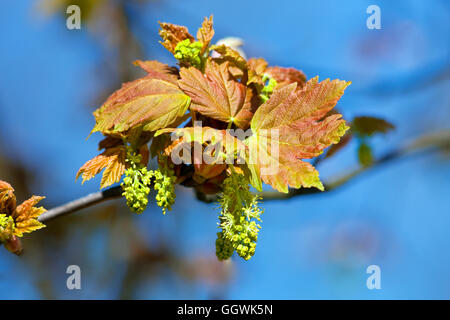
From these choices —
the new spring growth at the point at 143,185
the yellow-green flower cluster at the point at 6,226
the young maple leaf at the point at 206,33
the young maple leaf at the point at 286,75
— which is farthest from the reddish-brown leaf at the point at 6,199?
the young maple leaf at the point at 286,75

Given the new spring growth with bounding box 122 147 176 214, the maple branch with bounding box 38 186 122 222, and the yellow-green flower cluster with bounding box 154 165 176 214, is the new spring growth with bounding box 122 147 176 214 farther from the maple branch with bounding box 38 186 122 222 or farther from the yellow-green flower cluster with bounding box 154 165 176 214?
the maple branch with bounding box 38 186 122 222

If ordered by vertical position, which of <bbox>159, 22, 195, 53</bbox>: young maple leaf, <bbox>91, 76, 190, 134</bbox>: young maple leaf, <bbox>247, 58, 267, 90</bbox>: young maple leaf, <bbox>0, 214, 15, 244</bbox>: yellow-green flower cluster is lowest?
<bbox>0, 214, 15, 244</bbox>: yellow-green flower cluster

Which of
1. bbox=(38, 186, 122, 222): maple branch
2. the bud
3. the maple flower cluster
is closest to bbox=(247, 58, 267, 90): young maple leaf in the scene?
the maple flower cluster

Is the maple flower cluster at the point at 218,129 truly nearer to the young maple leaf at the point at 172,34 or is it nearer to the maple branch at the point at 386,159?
the young maple leaf at the point at 172,34

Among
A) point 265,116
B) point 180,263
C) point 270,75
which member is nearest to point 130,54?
point 180,263

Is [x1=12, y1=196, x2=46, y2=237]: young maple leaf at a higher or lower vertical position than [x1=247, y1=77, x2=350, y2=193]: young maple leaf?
lower

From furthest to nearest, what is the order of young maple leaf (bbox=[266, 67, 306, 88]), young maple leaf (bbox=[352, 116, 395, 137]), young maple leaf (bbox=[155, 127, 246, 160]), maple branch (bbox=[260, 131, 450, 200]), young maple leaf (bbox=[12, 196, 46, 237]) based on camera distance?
young maple leaf (bbox=[352, 116, 395, 137]) < maple branch (bbox=[260, 131, 450, 200]) < young maple leaf (bbox=[266, 67, 306, 88]) < young maple leaf (bbox=[12, 196, 46, 237]) < young maple leaf (bbox=[155, 127, 246, 160])

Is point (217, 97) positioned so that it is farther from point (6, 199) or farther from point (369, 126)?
point (369, 126)
